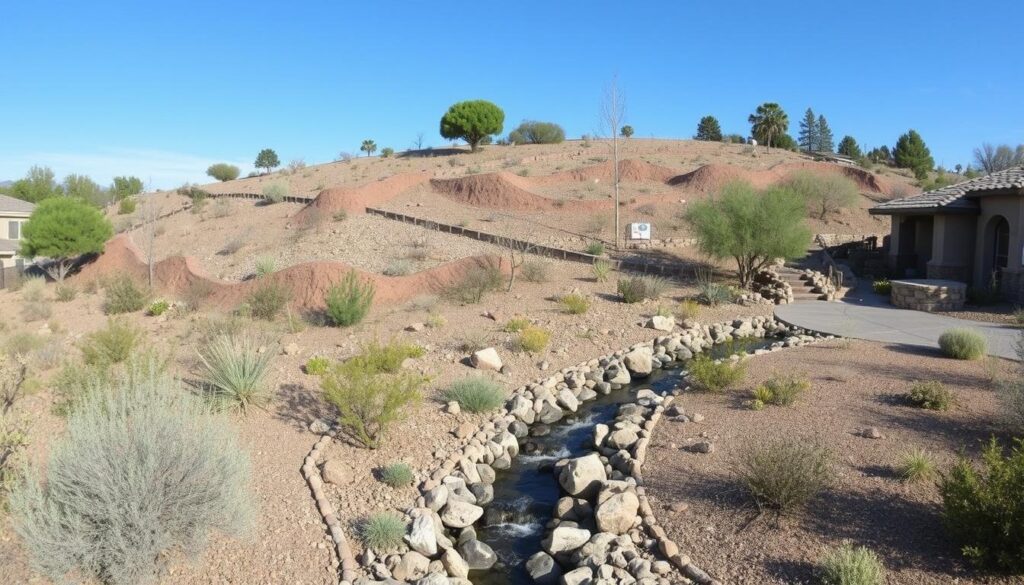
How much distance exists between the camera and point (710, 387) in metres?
11.3

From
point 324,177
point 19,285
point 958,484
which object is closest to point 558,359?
point 958,484

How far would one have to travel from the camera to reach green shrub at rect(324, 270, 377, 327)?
15.1m

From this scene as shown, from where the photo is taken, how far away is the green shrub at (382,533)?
23.0 ft

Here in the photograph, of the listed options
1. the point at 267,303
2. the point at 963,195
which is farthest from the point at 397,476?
the point at 963,195

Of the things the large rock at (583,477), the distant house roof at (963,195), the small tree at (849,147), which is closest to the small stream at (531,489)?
the large rock at (583,477)

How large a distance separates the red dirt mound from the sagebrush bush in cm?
2577

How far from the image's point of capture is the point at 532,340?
1370 centimetres

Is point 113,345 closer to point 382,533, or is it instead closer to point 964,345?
point 382,533

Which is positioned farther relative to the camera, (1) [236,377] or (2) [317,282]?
(2) [317,282]

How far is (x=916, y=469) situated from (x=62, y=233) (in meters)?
31.2

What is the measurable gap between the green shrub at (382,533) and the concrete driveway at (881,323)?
11.6 metres

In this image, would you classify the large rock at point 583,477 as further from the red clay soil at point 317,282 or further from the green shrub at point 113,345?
the red clay soil at point 317,282

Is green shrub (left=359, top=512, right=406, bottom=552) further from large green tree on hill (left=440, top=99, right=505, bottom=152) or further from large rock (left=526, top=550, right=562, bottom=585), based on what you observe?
large green tree on hill (left=440, top=99, right=505, bottom=152)

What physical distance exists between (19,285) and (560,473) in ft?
91.3
